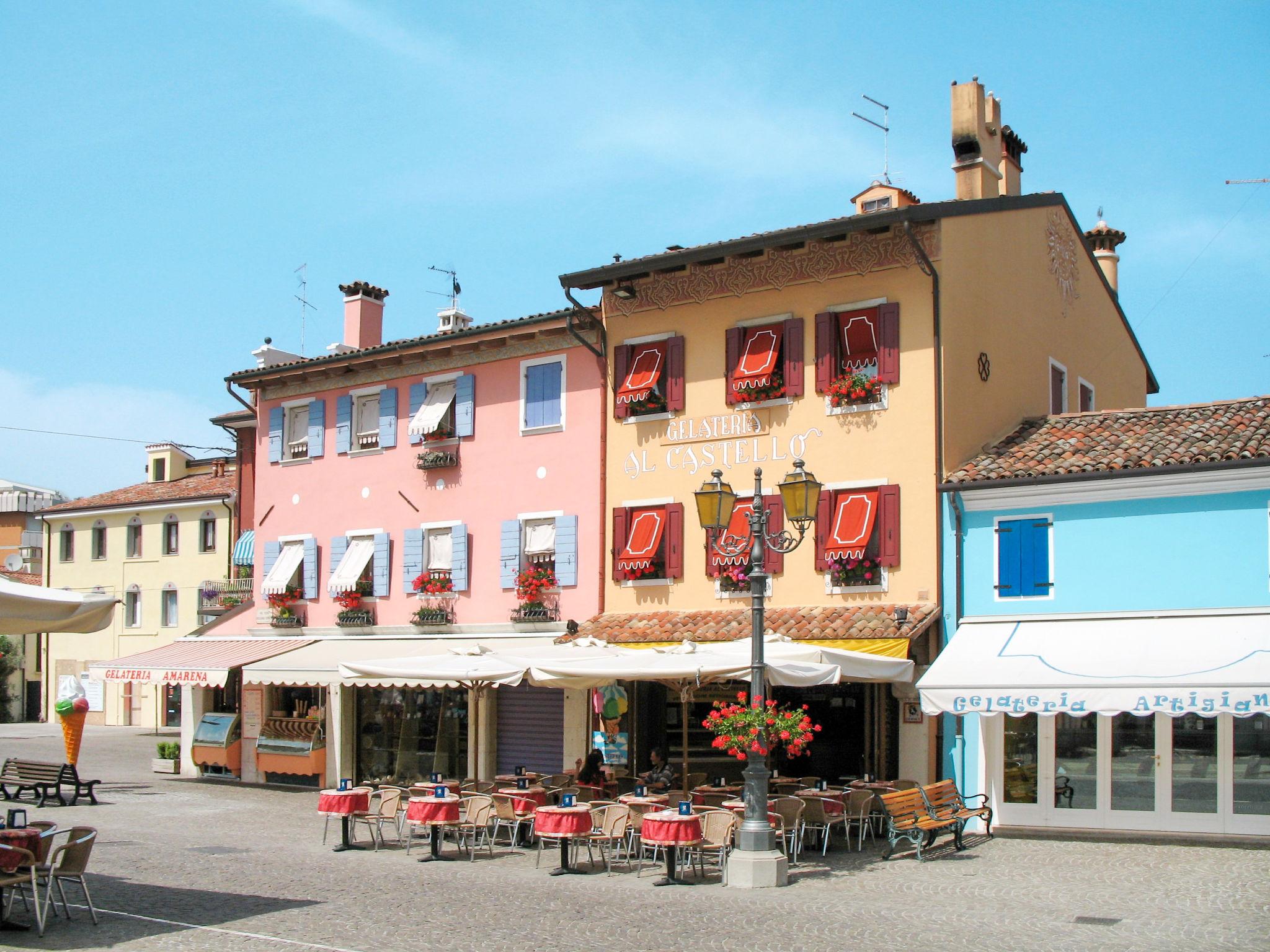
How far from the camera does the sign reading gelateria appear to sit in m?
20.2

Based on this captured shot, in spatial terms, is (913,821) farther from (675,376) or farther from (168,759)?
(168,759)

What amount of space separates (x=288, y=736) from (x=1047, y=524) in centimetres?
1516

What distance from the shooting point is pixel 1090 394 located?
24.4 meters

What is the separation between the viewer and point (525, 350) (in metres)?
23.5

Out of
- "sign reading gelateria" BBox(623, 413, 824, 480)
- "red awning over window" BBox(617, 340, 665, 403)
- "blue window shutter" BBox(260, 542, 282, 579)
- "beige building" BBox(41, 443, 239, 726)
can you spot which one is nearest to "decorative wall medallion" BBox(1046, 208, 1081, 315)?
"sign reading gelateria" BBox(623, 413, 824, 480)

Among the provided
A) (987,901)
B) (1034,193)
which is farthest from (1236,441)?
(987,901)

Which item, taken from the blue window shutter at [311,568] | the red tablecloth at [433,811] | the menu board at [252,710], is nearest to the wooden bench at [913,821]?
the red tablecloth at [433,811]

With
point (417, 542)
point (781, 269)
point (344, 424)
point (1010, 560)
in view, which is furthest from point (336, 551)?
point (1010, 560)

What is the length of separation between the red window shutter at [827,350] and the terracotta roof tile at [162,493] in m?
27.2

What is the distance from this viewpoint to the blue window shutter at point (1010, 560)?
1812cm

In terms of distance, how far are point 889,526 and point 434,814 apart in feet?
24.9

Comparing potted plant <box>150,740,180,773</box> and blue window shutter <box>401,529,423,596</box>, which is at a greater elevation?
blue window shutter <box>401,529,423,596</box>

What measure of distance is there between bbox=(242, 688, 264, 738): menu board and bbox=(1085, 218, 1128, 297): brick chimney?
19.4m

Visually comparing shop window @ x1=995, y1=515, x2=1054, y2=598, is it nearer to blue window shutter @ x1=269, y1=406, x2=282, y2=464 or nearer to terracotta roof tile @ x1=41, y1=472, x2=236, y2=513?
blue window shutter @ x1=269, y1=406, x2=282, y2=464
